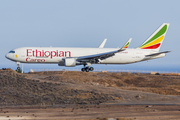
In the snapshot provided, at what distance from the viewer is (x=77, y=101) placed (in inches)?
1305

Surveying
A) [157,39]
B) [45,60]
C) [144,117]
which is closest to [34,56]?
[45,60]

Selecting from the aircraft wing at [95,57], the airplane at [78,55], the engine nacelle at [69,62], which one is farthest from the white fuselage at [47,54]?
the engine nacelle at [69,62]

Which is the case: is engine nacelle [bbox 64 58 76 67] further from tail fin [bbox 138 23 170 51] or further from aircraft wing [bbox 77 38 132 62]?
tail fin [bbox 138 23 170 51]

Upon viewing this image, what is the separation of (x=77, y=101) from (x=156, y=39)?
33682 millimetres

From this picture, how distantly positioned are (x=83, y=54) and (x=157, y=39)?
18535mm

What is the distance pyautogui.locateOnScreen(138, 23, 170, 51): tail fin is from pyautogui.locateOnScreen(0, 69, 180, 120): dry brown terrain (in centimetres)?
1323

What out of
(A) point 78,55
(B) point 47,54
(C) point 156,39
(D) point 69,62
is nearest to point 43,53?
(B) point 47,54

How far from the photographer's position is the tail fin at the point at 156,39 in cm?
6031

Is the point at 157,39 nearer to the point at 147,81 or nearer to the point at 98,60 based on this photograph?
the point at 147,81

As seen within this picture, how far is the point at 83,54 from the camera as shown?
53594mm

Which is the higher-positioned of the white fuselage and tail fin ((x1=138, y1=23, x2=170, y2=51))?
tail fin ((x1=138, y1=23, x2=170, y2=51))

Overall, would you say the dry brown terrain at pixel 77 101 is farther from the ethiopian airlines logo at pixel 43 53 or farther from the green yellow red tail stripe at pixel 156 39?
the green yellow red tail stripe at pixel 156 39

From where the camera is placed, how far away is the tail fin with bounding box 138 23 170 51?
60312mm

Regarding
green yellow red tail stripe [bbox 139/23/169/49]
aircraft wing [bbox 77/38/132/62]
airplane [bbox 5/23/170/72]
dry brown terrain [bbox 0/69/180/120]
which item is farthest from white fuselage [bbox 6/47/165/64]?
green yellow red tail stripe [bbox 139/23/169/49]
